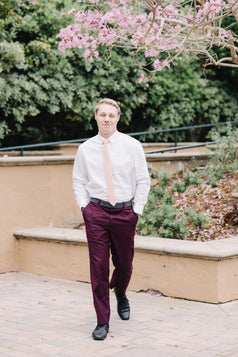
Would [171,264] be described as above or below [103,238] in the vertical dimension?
below

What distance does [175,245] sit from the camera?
6.41 meters

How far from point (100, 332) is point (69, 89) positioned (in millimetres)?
8822

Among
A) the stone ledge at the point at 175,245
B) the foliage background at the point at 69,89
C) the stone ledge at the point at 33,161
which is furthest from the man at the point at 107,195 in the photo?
the foliage background at the point at 69,89

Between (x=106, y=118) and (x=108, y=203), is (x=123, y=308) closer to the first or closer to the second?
(x=108, y=203)

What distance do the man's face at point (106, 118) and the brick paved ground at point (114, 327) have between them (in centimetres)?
171

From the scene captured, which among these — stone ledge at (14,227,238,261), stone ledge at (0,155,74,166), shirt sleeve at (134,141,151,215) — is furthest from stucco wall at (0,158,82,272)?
shirt sleeve at (134,141,151,215)

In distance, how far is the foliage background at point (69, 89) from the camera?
1226cm

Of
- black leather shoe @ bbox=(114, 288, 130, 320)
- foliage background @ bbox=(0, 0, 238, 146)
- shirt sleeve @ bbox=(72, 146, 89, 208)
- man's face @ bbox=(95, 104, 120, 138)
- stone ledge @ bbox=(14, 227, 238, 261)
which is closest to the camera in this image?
man's face @ bbox=(95, 104, 120, 138)

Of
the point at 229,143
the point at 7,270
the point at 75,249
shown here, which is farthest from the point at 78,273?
the point at 229,143

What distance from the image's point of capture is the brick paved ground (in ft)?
15.3

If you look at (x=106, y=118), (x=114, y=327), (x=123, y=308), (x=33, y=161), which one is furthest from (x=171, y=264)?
(x=33, y=161)

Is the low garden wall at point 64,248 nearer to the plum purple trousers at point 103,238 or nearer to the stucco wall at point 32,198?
the stucco wall at point 32,198

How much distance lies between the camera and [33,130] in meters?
14.0

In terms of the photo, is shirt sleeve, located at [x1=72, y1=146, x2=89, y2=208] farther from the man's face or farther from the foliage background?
the foliage background
